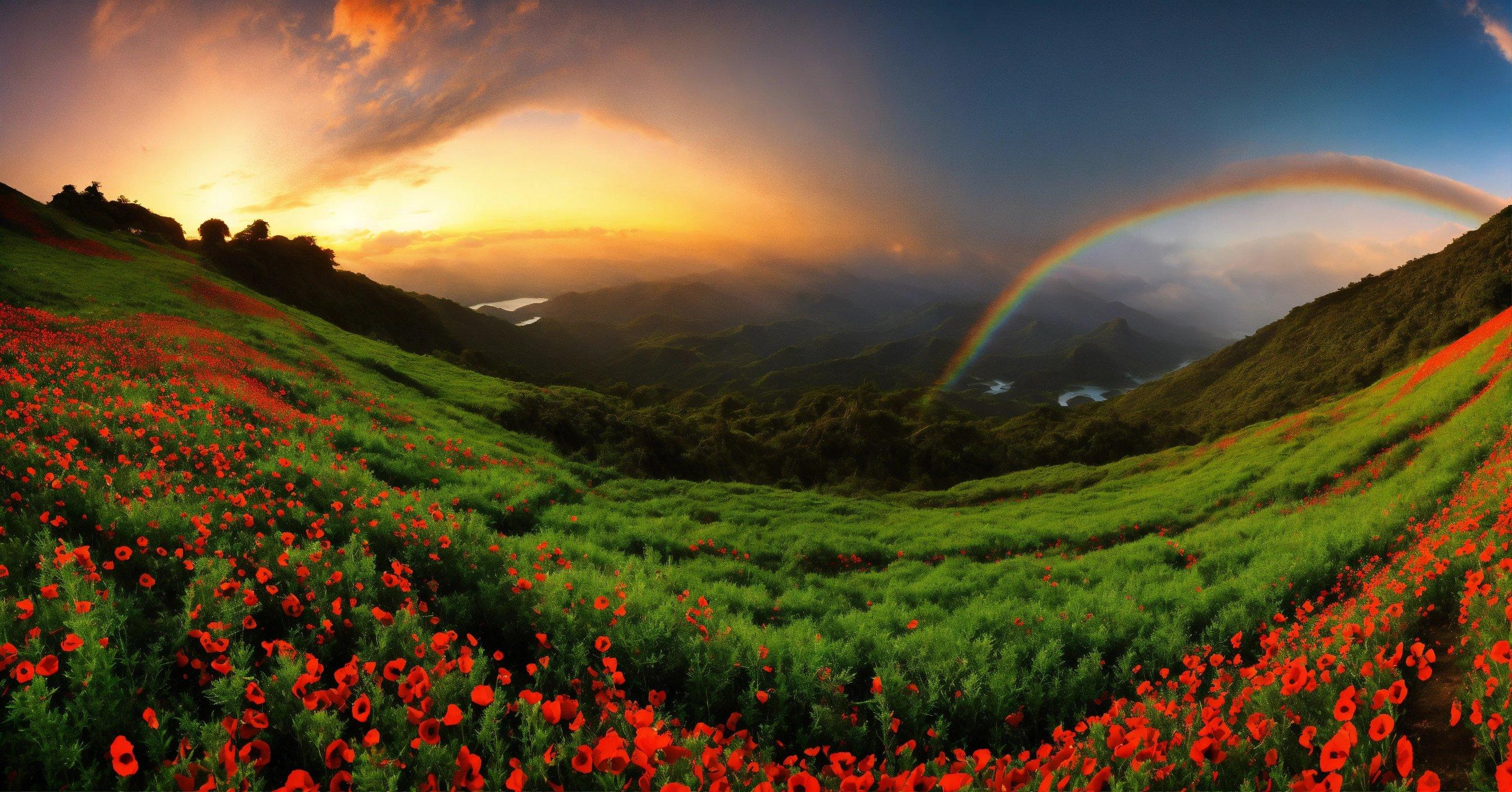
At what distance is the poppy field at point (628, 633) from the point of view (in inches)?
139

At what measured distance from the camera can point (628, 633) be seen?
19.1 ft

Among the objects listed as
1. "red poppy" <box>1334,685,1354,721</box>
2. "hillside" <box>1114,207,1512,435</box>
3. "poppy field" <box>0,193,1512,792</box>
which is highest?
"hillside" <box>1114,207,1512,435</box>

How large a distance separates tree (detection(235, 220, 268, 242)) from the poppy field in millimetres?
79008

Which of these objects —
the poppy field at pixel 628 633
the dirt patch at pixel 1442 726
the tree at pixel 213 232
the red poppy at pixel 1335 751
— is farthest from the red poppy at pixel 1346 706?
the tree at pixel 213 232

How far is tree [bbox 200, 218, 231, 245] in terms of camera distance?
71.6 meters

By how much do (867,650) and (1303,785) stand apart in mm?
4232

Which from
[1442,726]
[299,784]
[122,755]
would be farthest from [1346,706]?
[122,755]

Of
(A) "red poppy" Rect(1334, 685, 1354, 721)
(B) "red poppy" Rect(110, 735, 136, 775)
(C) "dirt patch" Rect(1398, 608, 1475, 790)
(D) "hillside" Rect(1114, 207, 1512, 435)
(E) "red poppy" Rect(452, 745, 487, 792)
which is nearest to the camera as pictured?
(B) "red poppy" Rect(110, 735, 136, 775)

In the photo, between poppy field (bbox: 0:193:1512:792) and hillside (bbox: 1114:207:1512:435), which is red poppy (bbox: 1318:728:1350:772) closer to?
poppy field (bbox: 0:193:1512:792)

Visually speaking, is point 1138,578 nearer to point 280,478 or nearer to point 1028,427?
point 280,478

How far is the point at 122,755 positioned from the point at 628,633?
3.42 m

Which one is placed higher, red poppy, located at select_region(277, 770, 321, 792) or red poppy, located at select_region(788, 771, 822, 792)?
red poppy, located at select_region(277, 770, 321, 792)

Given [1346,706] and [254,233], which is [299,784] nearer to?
[1346,706]

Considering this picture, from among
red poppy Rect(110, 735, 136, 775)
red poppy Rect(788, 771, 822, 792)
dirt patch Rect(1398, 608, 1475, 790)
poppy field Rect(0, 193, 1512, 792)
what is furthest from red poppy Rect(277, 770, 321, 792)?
dirt patch Rect(1398, 608, 1475, 790)
